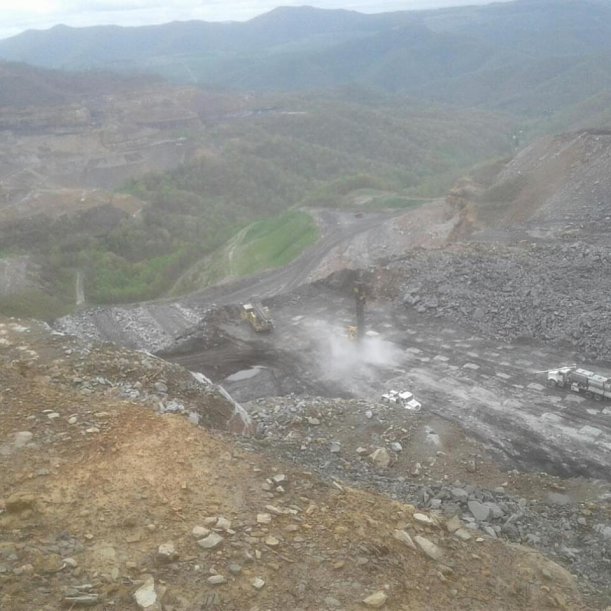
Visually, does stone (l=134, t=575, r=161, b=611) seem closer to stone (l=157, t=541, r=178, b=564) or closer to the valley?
the valley

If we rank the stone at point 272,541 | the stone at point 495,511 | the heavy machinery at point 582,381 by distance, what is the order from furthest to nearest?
the heavy machinery at point 582,381 < the stone at point 495,511 < the stone at point 272,541

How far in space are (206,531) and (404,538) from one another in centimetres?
272

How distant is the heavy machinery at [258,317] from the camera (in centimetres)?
2247

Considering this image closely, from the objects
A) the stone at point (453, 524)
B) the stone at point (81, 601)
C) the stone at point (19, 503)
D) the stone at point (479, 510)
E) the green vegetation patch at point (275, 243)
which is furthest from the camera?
the green vegetation patch at point (275, 243)

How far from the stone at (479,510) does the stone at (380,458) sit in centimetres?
251

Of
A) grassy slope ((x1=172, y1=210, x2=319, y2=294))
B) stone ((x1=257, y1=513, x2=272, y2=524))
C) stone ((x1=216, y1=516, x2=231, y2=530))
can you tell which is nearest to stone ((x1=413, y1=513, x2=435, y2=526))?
stone ((x1=257, y1=513, x2=272, y2=524))

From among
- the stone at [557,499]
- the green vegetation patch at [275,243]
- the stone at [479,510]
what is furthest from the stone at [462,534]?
the green vegetation patch at [275,243]

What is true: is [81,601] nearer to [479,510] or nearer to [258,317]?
[479,510]

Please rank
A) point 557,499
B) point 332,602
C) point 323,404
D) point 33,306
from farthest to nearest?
point 33,306 → point 323,404 → point 557,499 → point 332,602

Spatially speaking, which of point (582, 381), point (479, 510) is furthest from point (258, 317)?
point (479, 510)

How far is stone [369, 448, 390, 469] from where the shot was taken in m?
12.2

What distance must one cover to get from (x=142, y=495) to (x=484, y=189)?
111ft

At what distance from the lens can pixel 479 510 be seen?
32.1ft

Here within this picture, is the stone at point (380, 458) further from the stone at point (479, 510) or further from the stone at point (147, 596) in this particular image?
the stone at point (147, 596)
